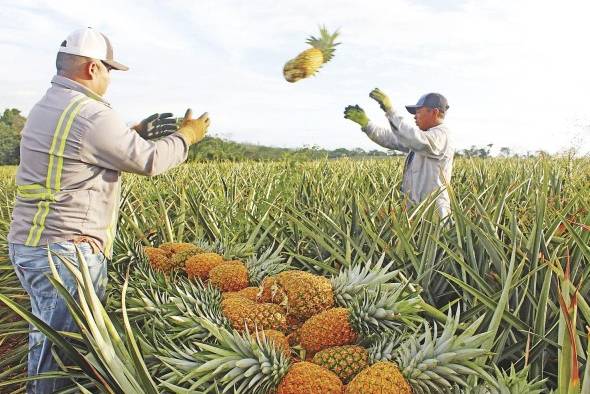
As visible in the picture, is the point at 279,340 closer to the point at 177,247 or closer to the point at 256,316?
the point at 256,316

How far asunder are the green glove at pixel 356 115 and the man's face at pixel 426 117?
1.53 feet

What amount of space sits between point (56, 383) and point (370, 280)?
66.2 inches

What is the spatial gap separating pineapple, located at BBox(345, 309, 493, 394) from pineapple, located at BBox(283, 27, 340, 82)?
2487 millimetres

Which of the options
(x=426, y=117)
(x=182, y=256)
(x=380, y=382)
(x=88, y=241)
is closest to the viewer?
(x=380, y=382)

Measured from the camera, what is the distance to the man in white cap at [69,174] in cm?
244

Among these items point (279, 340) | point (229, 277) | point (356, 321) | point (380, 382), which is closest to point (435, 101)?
point (229, 277)

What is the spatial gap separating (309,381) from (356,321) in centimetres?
30

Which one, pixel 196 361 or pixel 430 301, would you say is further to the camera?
pixel 430 301

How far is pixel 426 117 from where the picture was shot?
4.66 meters

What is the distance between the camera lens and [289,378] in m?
1.43

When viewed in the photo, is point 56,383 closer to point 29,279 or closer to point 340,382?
point 29,279

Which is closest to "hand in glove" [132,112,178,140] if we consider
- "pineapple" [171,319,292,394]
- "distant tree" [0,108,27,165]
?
"pineapple" [171,319,292,394]

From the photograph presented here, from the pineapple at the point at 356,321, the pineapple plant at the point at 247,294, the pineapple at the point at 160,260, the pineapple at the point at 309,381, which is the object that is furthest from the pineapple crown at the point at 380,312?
the pineapple at the point at 160,260

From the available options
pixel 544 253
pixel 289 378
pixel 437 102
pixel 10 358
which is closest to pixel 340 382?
pixel 289 378
